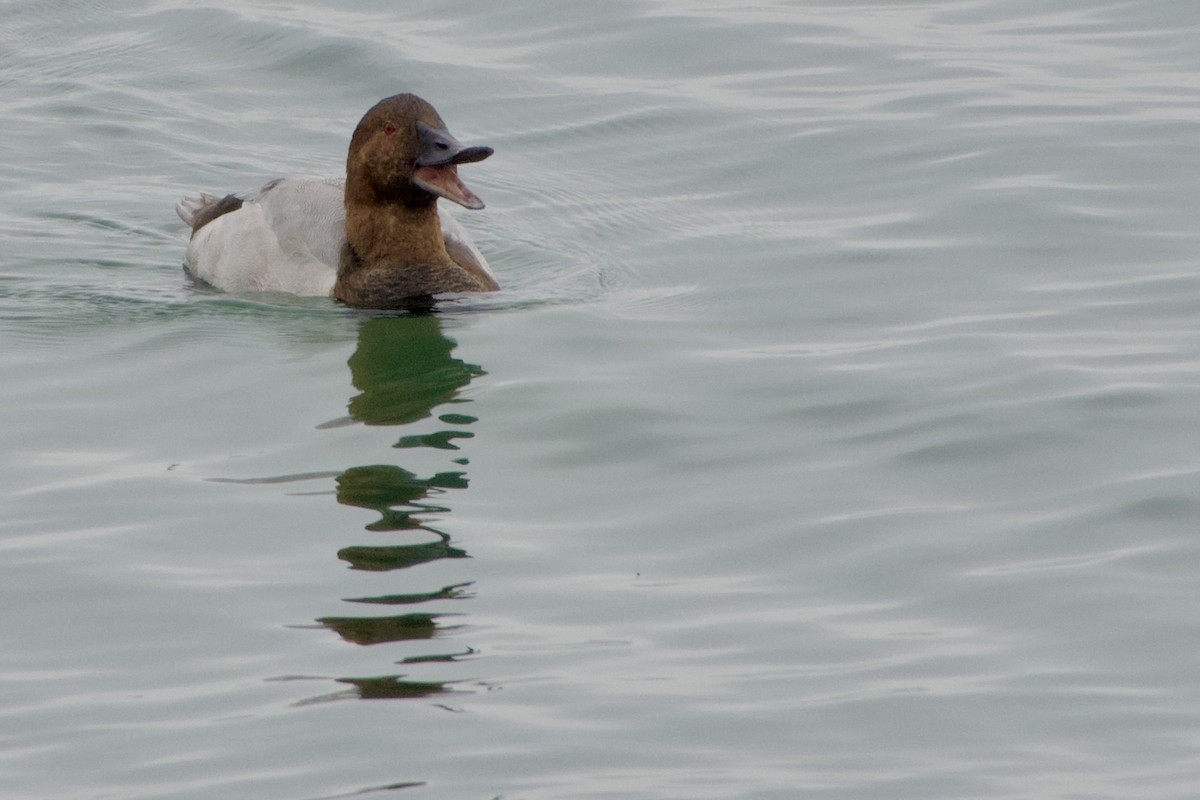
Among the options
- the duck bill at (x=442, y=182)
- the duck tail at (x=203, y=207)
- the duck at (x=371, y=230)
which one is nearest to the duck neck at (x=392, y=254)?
the duck at (x=371, y=230)

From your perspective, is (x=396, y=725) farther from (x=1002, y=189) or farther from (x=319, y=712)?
(x=1002, y=189)

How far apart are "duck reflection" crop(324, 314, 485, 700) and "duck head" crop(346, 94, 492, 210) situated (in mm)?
669

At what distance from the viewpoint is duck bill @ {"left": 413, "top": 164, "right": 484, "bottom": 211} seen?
9.55m

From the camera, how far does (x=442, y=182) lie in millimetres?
9672

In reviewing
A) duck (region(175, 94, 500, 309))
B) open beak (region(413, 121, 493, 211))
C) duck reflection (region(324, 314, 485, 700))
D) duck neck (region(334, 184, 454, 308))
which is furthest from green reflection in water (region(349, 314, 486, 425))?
open beak (region(413, 121, 493, 211))

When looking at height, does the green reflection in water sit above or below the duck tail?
below

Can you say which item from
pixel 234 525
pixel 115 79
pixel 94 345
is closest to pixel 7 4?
pixel 115 79

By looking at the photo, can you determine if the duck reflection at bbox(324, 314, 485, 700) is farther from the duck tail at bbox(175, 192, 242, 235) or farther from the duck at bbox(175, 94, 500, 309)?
the duck tail at bbox(175, 192, 242, 235)

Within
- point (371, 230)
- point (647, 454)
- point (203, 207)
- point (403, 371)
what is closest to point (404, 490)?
point (647, 454)

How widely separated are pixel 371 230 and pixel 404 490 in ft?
10.6

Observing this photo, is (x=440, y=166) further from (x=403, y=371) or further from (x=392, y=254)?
(x=403, y=371)

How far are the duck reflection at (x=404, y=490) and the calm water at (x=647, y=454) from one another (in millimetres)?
19

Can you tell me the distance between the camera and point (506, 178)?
12.2m

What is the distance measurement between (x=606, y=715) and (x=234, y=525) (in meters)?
1.91
